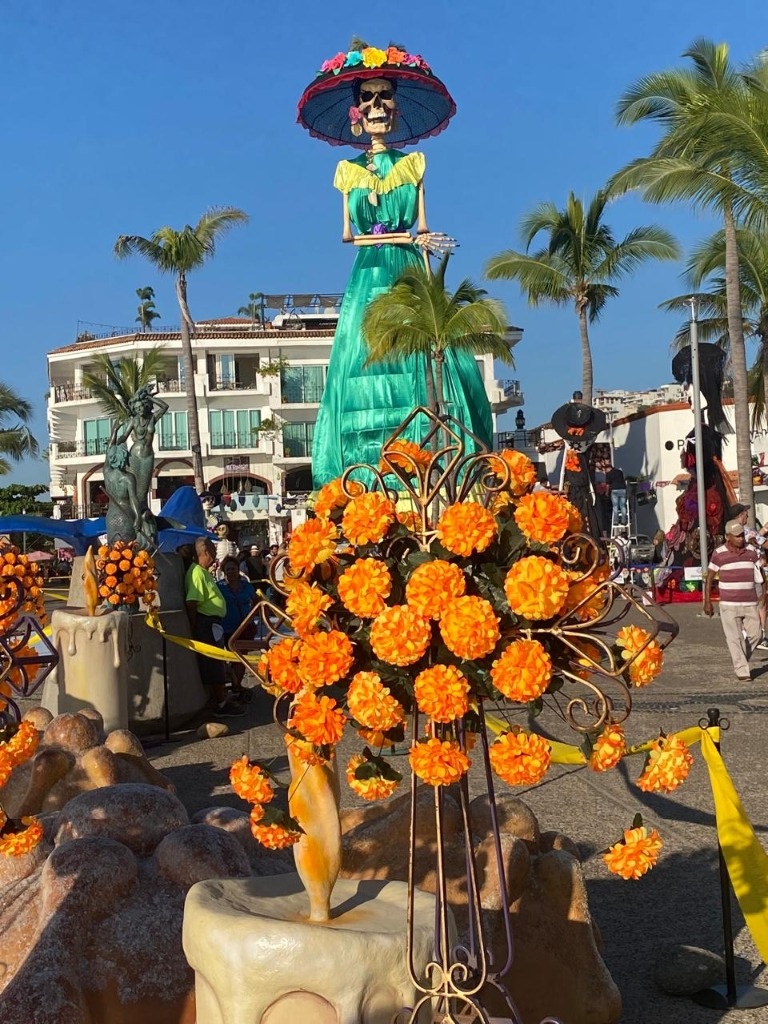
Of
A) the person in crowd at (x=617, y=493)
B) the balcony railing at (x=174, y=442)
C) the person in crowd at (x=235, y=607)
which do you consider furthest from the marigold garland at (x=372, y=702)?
the balcony railing at (x=174, y=442)

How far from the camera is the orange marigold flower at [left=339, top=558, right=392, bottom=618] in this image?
2393mm

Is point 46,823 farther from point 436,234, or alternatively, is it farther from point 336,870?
point 436,234

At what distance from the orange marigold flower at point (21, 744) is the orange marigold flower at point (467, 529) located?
1359 mm

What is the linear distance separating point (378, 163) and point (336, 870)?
2865cm

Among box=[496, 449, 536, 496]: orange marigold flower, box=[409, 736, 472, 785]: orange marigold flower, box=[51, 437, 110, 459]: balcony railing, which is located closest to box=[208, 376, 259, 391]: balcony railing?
box=[51, 437, 110, 459]: balcony railing

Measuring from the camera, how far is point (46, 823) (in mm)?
3912

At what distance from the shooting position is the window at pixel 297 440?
2142 inches

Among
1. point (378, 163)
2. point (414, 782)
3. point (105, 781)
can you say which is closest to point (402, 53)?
point (378, 163)

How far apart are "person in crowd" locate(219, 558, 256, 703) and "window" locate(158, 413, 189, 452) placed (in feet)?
147

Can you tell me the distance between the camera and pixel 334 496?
276cm

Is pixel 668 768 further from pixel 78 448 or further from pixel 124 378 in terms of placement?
pixel 78 448

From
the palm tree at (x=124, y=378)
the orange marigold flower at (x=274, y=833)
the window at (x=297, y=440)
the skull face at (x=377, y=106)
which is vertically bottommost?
the orange marigold flower at (x=274, y=833)

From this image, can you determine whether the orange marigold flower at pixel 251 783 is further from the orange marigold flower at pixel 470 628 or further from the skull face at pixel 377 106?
the skull face at pixel 377 106

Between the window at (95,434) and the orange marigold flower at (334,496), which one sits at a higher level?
the window at (95,434)
